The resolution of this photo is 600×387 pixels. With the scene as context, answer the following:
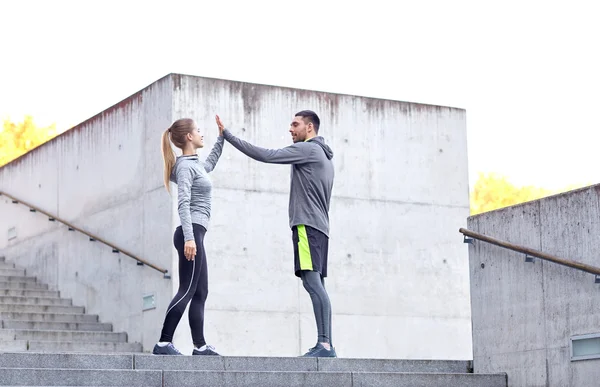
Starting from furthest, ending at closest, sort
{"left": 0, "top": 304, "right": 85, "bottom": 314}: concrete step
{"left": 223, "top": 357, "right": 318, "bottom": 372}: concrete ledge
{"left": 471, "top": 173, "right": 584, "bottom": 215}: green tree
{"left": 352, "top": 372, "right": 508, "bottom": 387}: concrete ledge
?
{"left": 471, "top": 173, "right": 584, "bottom": 215}: green tree
{"left": 0, "top": 304, "right": 85, "bottom": 314}: concrete step
{"left": 223, "top": 357, "right": 318, "bottom": 372}: concrete ledge
{"left": 352, "top": 372, "right": 508, "bottom": 387}: concrete ledge

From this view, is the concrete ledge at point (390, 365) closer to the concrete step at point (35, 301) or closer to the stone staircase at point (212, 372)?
the stone staircase at point (212, 372)

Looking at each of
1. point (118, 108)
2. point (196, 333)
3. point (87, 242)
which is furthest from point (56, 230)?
point (196, 333)

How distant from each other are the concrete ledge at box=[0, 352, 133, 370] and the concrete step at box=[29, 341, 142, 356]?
5860 millimetres

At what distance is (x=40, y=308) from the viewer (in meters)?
17.0

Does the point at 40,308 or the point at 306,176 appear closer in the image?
the point at 306,176

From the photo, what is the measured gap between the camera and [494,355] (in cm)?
1003

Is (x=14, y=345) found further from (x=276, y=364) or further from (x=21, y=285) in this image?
(x=276, y=364)

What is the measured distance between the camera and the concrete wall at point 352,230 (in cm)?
1595

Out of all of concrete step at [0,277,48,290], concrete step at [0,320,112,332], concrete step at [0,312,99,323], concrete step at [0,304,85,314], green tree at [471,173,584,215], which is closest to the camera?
concrete step at [0,320,112,332]

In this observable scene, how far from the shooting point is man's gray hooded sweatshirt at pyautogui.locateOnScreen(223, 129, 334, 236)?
916cm

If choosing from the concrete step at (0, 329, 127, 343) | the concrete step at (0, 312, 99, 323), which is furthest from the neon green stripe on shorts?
the concrete step at (0, 312, 99, 323)

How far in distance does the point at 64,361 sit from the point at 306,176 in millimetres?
2232

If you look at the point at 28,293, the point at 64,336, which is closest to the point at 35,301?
the point at 28,293

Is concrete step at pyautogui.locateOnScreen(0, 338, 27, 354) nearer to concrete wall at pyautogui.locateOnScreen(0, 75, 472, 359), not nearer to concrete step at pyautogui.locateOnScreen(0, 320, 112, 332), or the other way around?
concrete step at pyautogui.locateOnScreen(0, 320, 112, 332)
